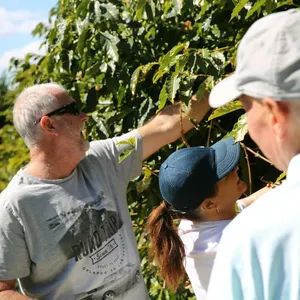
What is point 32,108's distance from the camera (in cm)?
270

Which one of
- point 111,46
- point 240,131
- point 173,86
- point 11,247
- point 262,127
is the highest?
point 262,127

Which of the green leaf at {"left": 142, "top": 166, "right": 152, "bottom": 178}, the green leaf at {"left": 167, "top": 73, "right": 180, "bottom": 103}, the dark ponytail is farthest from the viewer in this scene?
the green leaf at {"left": 142, "top": 166, "right": 152, "bottom": 178}

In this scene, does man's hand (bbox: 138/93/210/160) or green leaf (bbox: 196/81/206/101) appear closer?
green leaf (bbox: 196/81/206/101)

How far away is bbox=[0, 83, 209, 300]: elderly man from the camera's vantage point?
2.54 meters

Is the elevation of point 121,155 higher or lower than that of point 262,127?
lower

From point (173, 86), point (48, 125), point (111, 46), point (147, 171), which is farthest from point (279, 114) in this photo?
point (111, 46)

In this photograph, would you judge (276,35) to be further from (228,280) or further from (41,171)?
(41,171)

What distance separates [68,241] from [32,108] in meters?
0.54

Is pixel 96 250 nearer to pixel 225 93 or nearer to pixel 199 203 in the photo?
pixel 199 203

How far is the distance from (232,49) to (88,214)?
2.73 ft

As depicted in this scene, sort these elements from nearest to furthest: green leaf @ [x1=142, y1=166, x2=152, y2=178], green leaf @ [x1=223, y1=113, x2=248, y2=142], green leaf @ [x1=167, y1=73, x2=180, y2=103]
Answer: green leaf @ [x1=223, y1=113, x2=248, y2=142] < green leaf @ [x1=167, y1=73, x2=180, y2=103] < green leaf @ [x1=142, y1=166, x2=152, y2=178]

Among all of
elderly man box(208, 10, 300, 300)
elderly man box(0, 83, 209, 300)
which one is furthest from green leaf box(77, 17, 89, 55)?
elderly man box(208, 10, 300, 300)

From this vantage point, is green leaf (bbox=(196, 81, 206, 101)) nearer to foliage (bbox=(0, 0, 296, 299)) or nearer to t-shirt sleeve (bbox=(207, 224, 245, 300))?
foliage (bbox=(0, 0, 296, 299))

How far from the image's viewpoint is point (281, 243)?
1.10 metres
